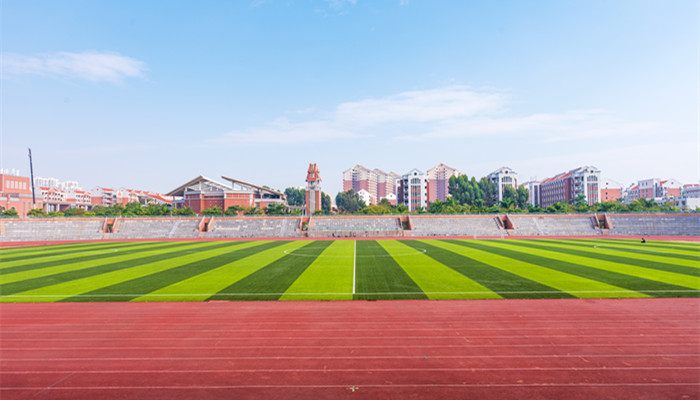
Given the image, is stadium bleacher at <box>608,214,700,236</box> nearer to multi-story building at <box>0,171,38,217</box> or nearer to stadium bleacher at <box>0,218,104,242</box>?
stadium bleacher at <box>0,218,104,242</box>

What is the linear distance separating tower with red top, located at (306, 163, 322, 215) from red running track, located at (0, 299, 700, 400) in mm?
73834

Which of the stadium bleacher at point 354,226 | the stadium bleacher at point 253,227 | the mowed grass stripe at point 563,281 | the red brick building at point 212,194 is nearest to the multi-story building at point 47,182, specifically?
the red brick building at point 212,194

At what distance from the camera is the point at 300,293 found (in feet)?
45.5

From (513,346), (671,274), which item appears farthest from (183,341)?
(671,274)

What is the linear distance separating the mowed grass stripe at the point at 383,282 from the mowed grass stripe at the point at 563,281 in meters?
6.00

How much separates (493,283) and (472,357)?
27.6ft

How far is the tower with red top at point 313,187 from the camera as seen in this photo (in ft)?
282

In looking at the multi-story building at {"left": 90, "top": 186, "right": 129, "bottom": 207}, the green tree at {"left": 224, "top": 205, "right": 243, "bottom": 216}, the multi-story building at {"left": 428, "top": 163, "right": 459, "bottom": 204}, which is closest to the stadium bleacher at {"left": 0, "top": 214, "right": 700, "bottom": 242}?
the green tree at {"left": 224, "top": 205, "right": 243, "bottom": 216}

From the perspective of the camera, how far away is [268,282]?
16156 millimetres

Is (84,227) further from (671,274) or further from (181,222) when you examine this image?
(671,274)

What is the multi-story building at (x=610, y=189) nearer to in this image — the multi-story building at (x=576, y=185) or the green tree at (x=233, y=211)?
the multi-story building at (x=576, y=185)

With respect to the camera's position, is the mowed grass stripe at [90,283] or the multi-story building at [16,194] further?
the multi-story building at [16,194]

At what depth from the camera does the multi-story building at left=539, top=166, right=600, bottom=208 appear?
101 metres

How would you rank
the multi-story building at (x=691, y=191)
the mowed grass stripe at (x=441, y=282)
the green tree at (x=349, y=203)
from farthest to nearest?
the green tree at (x=349, y=203) < the multi-story building at (x=691, y=191) < the mowed grass stripe at (x=441, y=282)
